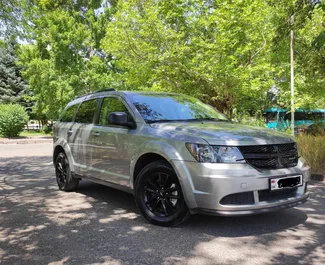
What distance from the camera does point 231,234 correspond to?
3953 millimetres

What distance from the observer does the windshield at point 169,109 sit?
4812mm

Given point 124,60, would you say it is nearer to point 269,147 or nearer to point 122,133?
point 122,133

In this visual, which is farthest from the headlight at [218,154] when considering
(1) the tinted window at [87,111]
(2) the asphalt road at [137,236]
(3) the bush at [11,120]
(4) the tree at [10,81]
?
(4) the tree at [10,81]

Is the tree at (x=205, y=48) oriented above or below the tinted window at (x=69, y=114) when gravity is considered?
above

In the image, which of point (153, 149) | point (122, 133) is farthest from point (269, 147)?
point (122, 133)

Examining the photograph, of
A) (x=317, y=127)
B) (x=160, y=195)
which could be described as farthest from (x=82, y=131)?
(x=317, y=127)

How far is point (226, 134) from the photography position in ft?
12.9

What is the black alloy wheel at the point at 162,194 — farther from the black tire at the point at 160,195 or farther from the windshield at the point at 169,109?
the windshield at the point at 169,109

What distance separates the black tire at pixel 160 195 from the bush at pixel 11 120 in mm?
21760

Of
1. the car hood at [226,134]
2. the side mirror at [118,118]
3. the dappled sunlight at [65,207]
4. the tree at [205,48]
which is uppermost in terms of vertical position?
the tree at [205,48]

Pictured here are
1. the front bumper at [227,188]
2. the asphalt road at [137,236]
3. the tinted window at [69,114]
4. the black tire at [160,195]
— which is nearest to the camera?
the asphalt road at [137,236]

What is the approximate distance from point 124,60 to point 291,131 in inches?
327

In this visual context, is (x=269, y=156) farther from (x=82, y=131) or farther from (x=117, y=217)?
(x=82, y=131)

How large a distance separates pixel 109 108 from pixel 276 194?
277 cm
